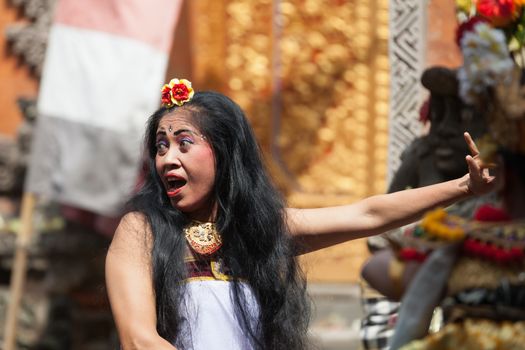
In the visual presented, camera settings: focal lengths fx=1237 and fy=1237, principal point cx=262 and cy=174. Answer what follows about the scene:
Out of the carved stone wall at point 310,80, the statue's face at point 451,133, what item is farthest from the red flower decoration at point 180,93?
the carved stone wall at point 310,80

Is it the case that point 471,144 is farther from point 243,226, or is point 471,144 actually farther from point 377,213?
point 243,226

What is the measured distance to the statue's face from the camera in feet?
15.0

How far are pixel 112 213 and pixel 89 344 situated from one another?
1.62 m

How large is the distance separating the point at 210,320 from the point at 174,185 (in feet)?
1.33

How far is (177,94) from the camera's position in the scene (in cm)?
364

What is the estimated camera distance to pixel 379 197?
3652 mm

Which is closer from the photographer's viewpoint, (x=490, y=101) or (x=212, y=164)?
(x=212, y=164)

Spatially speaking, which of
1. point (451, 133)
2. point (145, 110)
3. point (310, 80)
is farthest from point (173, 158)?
point (310, 80)

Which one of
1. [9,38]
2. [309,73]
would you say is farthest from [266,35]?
[9,38]

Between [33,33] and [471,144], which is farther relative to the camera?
[33,33]

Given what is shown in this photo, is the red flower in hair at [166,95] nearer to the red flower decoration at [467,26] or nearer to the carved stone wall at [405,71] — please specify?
the red flower decoration at [467,26]

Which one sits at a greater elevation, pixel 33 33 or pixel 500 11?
pixel 500 11

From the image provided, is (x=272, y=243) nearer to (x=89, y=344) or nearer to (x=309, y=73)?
(x=309, y=73)

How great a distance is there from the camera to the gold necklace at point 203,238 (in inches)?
139
